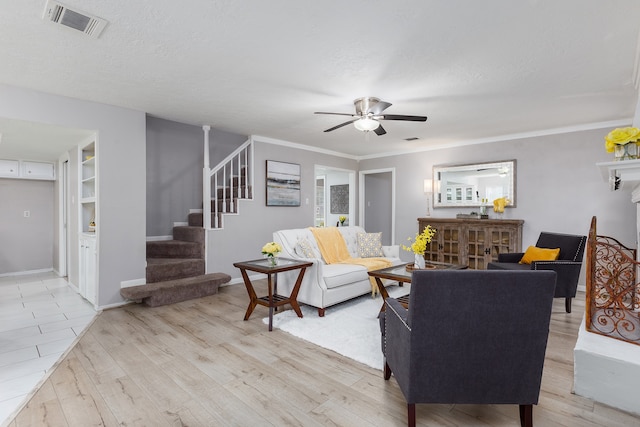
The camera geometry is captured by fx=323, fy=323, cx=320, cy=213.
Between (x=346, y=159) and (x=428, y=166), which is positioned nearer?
(x=428, y=166)

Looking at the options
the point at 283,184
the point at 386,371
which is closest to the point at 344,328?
the point at 386,371

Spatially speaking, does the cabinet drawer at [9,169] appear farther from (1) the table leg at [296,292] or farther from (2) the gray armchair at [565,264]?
(2) the gray armchair at [565,264]

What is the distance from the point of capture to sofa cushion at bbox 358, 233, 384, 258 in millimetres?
4758

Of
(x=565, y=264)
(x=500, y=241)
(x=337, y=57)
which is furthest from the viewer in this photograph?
(x=500, y=241)

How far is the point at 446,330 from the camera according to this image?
160 cm

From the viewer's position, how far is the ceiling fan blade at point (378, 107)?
3.42 m

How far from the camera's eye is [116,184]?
397cm

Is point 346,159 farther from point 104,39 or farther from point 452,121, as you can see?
point 104,39

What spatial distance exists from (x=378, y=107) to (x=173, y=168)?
387 cm

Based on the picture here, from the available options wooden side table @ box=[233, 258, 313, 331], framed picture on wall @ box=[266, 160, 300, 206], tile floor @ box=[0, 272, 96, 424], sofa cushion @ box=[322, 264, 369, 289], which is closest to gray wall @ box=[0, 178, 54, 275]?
tile floor @ box=[0, 272, 96, 424]

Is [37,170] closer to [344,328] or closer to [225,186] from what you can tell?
[225,186]

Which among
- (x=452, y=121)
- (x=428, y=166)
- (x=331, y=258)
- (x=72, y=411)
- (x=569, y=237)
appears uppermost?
(x=452, y=121)

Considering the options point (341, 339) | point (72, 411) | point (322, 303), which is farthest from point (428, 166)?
point (72, 411)

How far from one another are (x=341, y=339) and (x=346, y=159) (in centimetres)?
492
